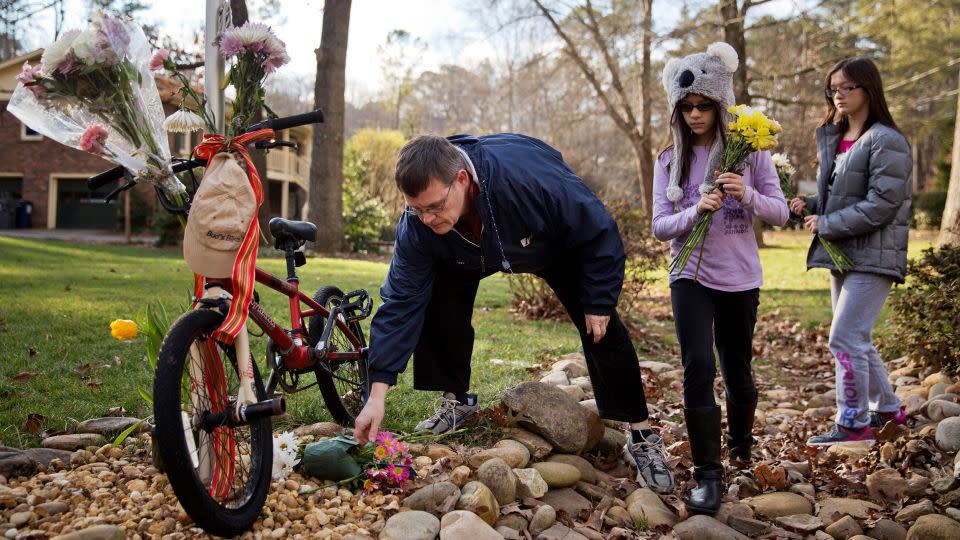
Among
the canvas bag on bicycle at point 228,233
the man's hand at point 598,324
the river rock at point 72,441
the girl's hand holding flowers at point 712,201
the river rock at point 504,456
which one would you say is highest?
the girl's hand holding flowers at point 712,201

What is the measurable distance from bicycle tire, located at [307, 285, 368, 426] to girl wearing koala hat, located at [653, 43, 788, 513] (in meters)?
1.65

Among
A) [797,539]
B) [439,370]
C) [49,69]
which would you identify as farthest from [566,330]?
[49,69]

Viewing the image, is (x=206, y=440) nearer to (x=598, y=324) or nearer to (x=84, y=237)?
(x=598, y=324)

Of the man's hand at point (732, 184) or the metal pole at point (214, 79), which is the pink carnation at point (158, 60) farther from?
the man's hand at point (732, 184)

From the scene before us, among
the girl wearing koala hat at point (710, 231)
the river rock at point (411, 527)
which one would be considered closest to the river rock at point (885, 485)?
the girl wearing koala hat at point (710, 231)

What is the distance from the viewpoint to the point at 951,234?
7.94 meters

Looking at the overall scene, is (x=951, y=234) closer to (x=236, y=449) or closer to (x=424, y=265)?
(x=424, y=265)

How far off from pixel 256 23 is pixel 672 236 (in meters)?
2.01

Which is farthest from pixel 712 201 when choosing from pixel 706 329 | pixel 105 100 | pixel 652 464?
pixel 105 100

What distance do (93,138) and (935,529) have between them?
11.7 ft

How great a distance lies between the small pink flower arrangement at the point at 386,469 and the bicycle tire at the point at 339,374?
60 cm

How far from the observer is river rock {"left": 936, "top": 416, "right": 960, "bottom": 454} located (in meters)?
3.91

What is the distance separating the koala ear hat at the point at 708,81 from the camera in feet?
11.0

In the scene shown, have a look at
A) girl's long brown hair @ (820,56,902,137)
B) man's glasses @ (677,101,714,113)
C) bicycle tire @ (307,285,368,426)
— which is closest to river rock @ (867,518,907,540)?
man's glasses @ (677,101,714,113)
